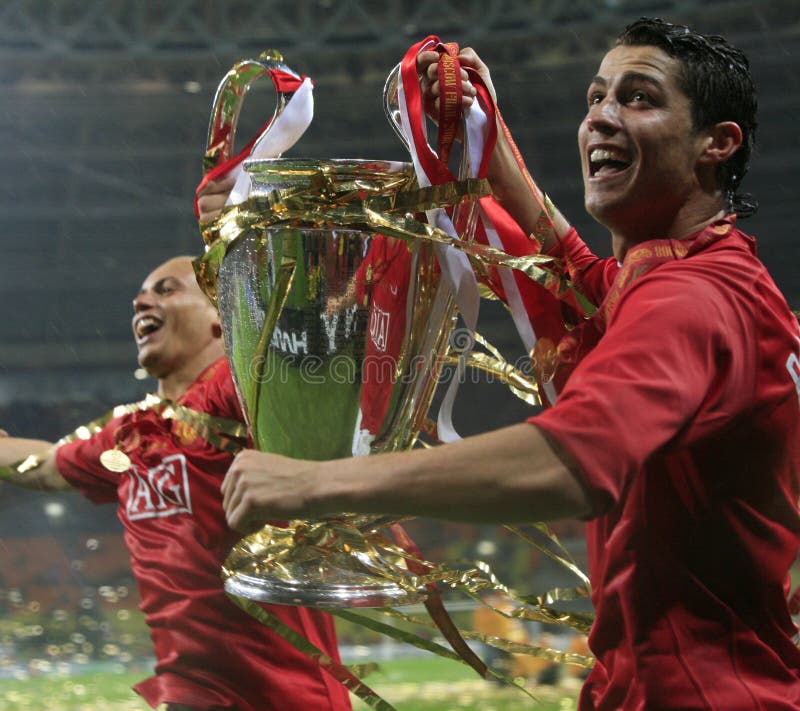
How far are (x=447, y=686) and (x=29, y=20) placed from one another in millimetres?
2783

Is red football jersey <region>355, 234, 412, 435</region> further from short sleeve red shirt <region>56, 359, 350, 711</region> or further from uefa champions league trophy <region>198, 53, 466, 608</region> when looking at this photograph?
short sleeve red shirt <region>56, 359, 350, 711</region>

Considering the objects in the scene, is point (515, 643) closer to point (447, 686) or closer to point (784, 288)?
point (447, 686)

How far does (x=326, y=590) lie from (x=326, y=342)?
7.0 inches

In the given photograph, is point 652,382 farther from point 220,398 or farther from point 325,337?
point 220,398

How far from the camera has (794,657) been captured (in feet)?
2.45

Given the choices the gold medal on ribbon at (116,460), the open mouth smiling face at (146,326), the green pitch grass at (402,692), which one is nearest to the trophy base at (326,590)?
the gold medal on ribbon at (116,460)

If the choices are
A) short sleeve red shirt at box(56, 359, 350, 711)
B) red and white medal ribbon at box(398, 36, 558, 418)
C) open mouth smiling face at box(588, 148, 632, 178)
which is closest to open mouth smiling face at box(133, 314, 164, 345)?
short sleeve red shirt at box(56, 359, 350, 711)

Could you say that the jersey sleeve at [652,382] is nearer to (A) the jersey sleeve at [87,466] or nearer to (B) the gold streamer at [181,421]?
(B) the gold streamer at [181,421]

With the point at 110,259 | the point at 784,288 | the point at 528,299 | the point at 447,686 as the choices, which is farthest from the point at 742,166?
the point at 110,259

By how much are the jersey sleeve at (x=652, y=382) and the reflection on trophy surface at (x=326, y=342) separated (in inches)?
6.8

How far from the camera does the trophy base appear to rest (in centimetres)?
76

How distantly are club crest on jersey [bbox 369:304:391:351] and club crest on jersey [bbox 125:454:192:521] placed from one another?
0.92 metres

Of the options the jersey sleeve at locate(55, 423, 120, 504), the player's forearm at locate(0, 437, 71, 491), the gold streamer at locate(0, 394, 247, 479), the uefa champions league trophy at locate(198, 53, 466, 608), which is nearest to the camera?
the uefa champions league trophy at locate(198, 53, 466, 608)

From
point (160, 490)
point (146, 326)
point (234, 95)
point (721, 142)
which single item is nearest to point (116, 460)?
point (160, 490)
